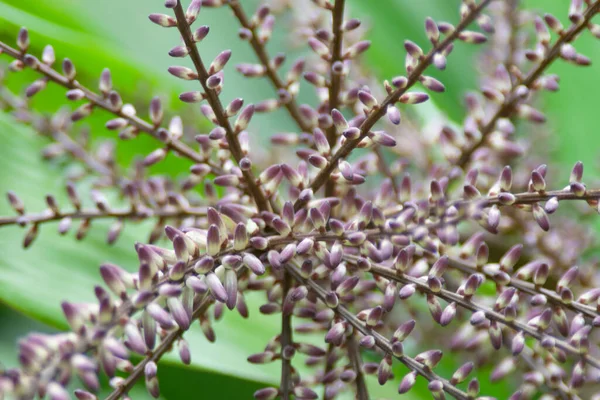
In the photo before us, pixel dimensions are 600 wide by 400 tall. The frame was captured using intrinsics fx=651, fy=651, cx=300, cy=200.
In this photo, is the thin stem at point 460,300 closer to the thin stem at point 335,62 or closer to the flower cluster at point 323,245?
the flower cluster at point 323,245

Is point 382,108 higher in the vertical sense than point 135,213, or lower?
higher

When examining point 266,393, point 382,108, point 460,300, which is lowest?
point 266,393

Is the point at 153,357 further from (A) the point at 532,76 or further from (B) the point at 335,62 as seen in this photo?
(A) the point at 532,76

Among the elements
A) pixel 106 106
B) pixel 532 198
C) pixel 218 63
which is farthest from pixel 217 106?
pixel 532 198

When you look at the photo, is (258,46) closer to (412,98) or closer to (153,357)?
(412,98)

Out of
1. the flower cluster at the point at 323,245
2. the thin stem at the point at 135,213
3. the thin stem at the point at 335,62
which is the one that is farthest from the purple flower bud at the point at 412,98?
the thin stem at the point at 135,213

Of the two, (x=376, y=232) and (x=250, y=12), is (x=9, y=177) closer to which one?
(x=376, y=232)

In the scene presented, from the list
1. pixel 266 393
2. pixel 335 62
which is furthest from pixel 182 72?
pixel 266 393

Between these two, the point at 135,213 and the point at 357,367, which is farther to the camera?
the point at 135,213
